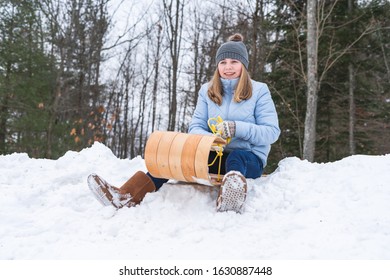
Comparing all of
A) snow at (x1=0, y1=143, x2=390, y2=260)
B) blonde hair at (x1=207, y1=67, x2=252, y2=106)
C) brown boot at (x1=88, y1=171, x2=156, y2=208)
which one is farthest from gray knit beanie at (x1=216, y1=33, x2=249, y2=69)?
brown boot at (x1=88, y1=171, x2=156, y2=208)

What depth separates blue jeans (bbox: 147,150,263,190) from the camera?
2.81 meters

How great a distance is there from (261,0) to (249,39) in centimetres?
251

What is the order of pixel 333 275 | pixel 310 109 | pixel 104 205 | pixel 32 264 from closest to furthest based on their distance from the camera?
pixel 333 275, pixel 32 264, pixel 104 205, pixel 310 109

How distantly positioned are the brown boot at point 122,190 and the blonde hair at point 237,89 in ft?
3.21

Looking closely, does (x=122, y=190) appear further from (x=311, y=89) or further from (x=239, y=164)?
(x=311, y=89)

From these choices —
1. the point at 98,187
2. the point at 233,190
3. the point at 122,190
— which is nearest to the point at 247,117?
the point at 233,190

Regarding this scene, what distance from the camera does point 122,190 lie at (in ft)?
9.96

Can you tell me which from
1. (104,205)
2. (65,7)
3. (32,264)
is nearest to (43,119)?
(65,7)

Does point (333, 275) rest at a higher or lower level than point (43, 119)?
lower

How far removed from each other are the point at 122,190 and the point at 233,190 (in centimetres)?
102

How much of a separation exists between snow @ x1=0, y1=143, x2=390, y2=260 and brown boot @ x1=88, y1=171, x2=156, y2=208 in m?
0.08

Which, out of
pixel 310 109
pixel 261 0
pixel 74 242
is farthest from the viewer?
pixel 261 0

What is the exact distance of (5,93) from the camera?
A: 423 inches

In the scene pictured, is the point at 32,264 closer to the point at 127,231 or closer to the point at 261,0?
the point at 127,231
